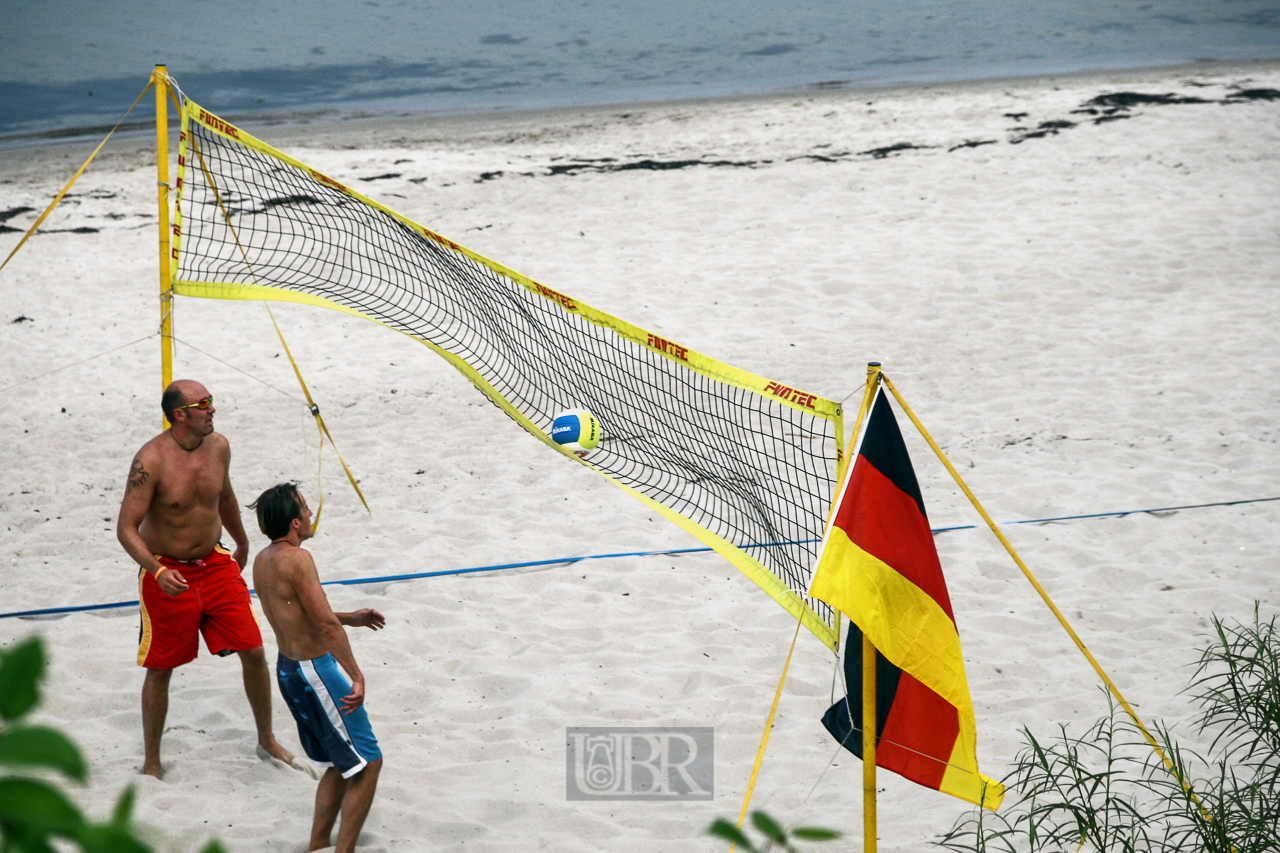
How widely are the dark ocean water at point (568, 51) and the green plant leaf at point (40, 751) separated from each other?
21.5m

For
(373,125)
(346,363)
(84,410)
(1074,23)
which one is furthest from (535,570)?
(1074,23)

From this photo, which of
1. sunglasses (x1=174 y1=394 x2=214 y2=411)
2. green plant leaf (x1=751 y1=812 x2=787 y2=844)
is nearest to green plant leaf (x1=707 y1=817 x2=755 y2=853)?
green plant leaf (x1=751 y1=812 x2=787 y2=844)

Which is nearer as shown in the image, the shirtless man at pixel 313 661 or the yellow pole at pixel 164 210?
the shirtless man at pixel 313 661

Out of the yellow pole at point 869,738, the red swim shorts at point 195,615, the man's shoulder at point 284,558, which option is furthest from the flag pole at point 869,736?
the red swim shorts at point 195,615

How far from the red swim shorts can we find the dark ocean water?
18.3 m

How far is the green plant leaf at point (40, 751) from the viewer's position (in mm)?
648

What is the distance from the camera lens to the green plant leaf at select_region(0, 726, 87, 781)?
65 cm

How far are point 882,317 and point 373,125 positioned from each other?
12.6 metres

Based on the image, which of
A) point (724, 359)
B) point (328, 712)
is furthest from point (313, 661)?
point (724, 359)

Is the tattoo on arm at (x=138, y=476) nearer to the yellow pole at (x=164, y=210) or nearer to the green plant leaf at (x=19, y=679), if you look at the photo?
the yellow pole at (x=164, y=210)

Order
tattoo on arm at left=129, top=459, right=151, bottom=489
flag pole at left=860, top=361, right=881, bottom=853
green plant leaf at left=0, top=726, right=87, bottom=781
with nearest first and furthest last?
green plant leaf at left=0, top=726, right=87, bottom=781 → flag pole at left=860, top=361, right=881, bottom=853 → tattoo on arm at left=129, top=459, right=151, bottom=489

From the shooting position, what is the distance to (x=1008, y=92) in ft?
53.1

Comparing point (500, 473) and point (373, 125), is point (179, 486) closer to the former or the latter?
point (500, 473)

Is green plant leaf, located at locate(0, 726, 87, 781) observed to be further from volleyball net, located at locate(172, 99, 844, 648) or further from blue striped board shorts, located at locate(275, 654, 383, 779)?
blue striped board shorts, located at locate(275, 654, 383, 779)
